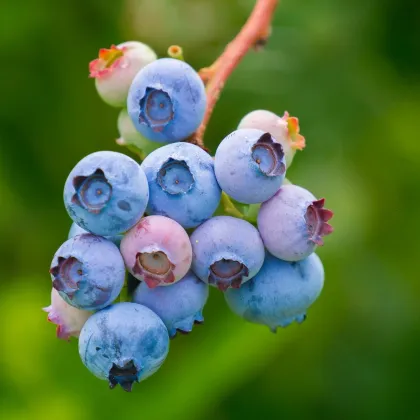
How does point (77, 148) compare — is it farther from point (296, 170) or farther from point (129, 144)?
point (129, 144)

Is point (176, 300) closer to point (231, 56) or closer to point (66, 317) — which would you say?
point (66, 317)

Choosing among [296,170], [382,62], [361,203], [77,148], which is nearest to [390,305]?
[361,203]

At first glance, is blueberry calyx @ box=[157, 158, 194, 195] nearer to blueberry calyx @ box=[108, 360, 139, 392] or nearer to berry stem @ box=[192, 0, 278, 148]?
berry stem @ box=[192, 0, 278, 148]

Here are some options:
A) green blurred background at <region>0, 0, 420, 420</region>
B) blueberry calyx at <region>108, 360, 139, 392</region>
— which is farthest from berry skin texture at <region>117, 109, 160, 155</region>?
green blurred background at <region>0, 0, 420, 420</region>

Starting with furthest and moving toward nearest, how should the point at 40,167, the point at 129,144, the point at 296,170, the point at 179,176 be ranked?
the point at 40,167, the point at 296,170, the point at 129,144, the point at 179,176

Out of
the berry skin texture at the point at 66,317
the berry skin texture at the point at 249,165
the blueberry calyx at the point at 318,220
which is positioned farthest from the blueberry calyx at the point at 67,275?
the blueberry calyx at the point at 318,220
